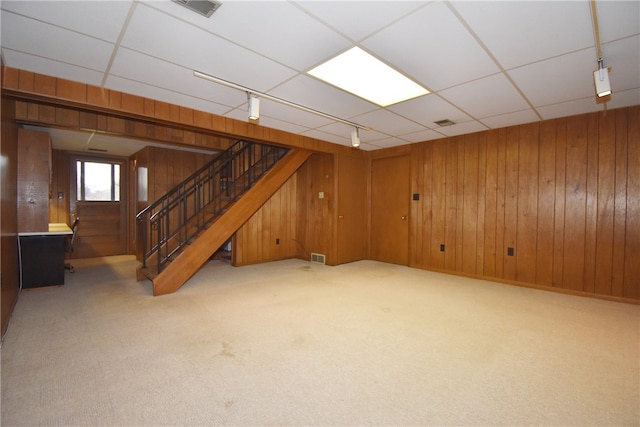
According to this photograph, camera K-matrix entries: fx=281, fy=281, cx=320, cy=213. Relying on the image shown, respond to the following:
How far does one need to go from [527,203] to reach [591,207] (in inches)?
28.5

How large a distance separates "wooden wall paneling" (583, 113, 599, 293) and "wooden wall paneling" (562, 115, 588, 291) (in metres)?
0.03

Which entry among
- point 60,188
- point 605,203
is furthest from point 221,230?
point 605,203

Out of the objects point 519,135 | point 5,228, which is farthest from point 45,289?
point 519,135

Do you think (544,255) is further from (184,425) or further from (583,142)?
(184,425)

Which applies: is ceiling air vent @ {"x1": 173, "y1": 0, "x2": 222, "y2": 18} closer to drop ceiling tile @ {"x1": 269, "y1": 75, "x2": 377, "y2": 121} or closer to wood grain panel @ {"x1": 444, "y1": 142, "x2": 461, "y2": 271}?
drop ceiling tile @ {"x1": 269, "y1": 75, "x2": 377, "y2": 121}

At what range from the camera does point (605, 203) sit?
150 inches

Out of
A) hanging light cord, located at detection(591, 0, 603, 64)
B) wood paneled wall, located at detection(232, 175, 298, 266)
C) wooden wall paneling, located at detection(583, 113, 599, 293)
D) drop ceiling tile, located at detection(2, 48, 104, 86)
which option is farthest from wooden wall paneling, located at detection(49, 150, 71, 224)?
wooden wall paneling, located at detection(583, 113, 599, 293)

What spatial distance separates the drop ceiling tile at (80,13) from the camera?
6.06ft

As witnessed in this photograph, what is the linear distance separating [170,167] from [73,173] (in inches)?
94.4

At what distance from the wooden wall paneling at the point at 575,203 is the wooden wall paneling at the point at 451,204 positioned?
5.03 ft

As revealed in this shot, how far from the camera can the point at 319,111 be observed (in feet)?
12.5

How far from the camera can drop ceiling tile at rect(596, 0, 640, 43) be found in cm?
182

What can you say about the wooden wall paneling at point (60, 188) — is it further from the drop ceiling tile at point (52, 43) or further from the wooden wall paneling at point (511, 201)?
the wooden wall paneling at point (511, 201)

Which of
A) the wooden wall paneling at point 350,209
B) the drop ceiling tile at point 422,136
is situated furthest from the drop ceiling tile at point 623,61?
the wooden wall paneling at point 350,209
